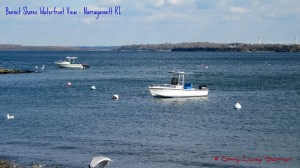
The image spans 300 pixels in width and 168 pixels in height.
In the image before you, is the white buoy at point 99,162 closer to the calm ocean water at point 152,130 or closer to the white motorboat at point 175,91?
the calm ocean water at point 152,130

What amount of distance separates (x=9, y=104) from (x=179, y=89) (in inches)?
786

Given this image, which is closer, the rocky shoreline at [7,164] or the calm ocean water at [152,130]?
the rocky shoreline at [7,164]

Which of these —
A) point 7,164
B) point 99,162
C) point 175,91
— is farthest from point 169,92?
point 99,162

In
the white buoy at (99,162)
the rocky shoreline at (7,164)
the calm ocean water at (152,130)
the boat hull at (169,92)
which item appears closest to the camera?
the white buoy at (99,162)

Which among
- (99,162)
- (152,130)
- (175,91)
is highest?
(99,162)

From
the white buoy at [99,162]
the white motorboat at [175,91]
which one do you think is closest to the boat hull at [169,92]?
the white motorboat at [175,91]

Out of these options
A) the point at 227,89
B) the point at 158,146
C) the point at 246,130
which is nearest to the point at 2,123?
the point at 158,146

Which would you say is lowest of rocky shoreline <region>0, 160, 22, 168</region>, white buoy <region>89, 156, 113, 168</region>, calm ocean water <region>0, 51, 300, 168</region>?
calm ocean water <region>0, 51, 300, 168</region>

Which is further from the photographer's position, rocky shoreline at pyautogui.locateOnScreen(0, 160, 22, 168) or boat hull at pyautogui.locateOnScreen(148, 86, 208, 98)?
boat hull at pyautogui.locateOnScreen(148, 86, 208, 98)

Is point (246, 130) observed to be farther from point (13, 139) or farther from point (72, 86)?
point (72, 86)

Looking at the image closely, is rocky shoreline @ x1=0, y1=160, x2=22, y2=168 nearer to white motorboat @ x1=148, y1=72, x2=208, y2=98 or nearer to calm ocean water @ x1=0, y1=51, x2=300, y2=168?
calm ocean water @ x1=0, y1=51, x2=300, y2=168

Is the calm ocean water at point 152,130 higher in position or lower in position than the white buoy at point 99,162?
lower

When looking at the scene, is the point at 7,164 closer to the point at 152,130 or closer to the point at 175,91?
the point at 152,130

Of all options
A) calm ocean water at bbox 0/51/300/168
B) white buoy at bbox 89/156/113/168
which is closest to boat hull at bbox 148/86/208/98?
calm ocean water at bbox 0/51/300/168
